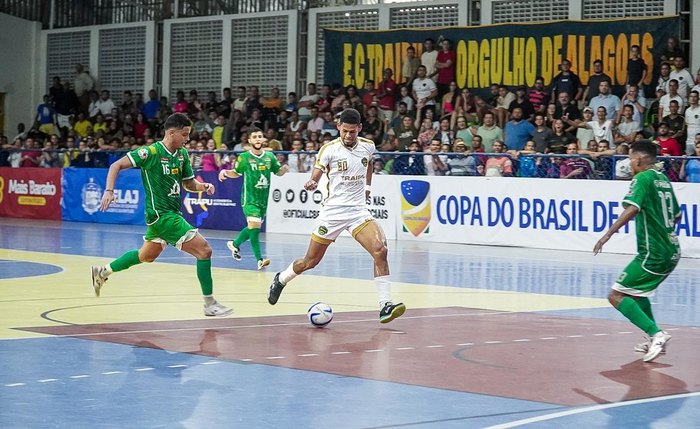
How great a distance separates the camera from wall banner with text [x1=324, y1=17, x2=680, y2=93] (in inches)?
1112

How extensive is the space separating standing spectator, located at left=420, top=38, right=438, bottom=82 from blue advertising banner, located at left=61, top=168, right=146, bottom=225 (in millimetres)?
8086

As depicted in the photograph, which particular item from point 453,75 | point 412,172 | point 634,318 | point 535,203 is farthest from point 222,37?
point 634,318

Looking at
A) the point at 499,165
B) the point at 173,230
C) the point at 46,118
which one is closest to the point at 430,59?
the point at 499,165

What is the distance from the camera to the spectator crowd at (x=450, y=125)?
80.2 ft

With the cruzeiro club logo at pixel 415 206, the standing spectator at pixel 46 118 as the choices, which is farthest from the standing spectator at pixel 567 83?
the standing spectator at pixel 46 118

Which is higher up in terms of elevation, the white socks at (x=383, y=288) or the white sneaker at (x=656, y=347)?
the white socks at (x=383, y=288)

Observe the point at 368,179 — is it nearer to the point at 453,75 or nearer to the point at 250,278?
the point at 250,278

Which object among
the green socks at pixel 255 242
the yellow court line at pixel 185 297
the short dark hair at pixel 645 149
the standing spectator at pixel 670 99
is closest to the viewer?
the short dark hair at pixel 645 149

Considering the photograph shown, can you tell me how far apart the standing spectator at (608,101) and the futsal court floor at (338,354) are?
7.33 metres

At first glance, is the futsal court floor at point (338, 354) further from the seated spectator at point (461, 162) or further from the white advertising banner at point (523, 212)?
the seated spectator at point (461, 162)

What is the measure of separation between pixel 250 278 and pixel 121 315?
4946 millimetres

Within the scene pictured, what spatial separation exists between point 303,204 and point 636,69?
326 inches

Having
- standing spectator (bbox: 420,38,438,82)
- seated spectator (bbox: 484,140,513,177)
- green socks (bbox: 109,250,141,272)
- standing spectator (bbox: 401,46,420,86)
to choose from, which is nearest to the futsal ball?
green socks (bbox: 109,250,141,272)

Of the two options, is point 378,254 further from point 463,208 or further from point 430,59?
point 430,59
